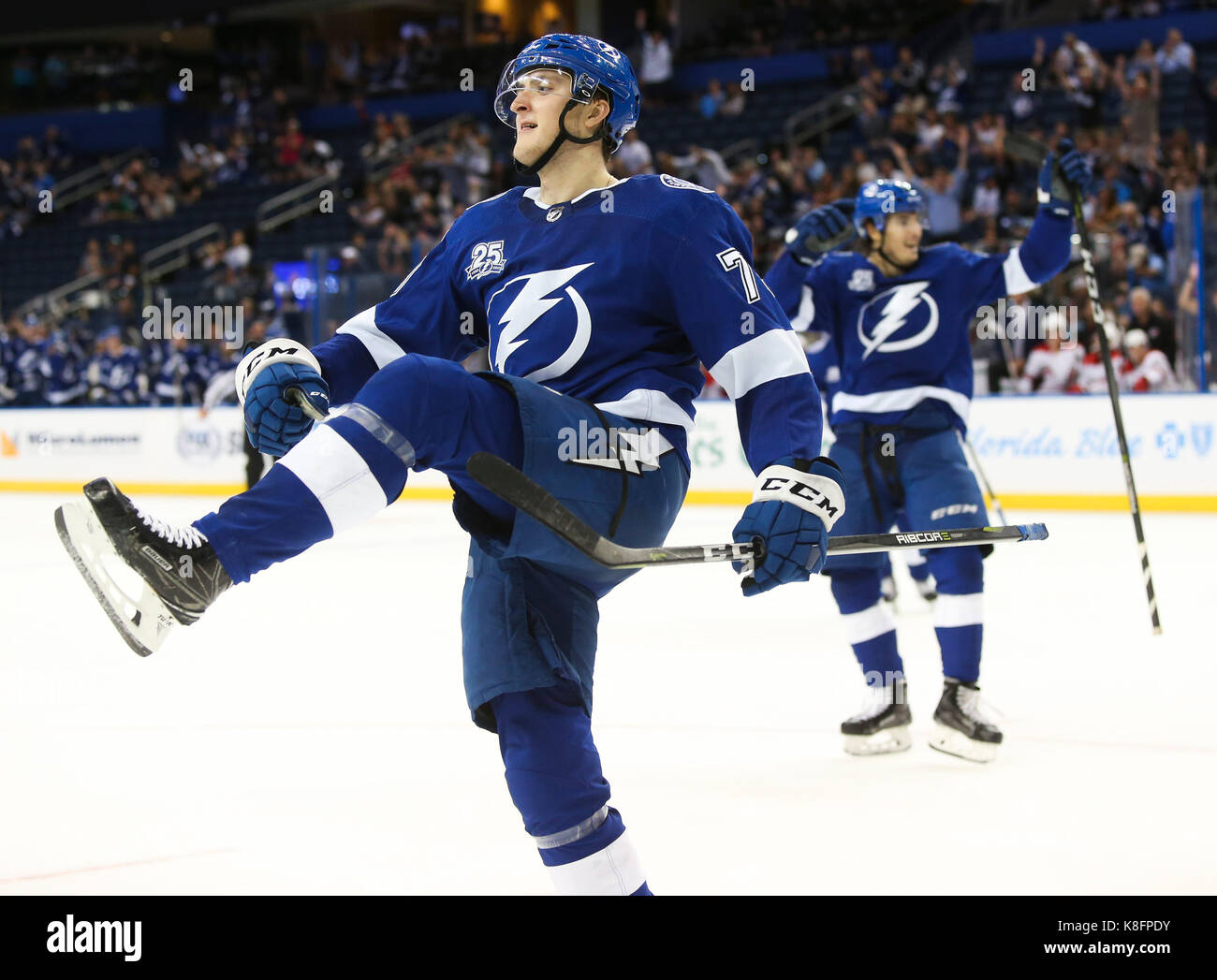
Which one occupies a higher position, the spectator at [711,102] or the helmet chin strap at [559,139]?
the spectator at [711,102]

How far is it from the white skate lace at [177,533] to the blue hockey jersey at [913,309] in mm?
2725

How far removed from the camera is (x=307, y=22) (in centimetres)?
2200

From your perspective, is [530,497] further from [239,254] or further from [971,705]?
[239,254]

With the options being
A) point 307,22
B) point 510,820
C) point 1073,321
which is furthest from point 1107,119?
point 307,22

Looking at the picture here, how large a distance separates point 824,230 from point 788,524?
2.30 meters

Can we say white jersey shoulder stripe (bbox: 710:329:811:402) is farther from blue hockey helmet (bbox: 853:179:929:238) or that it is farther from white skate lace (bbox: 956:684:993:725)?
blue hockey helmet (bbox: 853:179:929:238)

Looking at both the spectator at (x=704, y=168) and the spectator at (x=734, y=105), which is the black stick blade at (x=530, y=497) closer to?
the spectator at (x=704, y=168)

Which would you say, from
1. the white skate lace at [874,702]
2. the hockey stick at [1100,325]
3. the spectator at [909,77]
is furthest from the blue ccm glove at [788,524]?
the spectator at [909,77]

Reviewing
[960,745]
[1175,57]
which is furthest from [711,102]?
[960,745]

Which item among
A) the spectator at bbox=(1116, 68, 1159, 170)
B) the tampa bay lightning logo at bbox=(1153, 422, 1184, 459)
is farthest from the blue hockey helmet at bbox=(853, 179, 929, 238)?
the spectator at bbox=(1116, 68, 1159, 170)

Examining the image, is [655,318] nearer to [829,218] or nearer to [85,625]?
[829,218]

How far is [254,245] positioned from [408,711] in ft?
45.5

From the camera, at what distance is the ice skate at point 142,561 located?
68.7 inches

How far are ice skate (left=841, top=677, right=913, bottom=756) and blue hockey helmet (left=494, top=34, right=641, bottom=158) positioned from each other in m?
1.96
